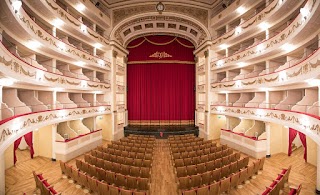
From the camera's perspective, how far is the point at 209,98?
14.8 metres

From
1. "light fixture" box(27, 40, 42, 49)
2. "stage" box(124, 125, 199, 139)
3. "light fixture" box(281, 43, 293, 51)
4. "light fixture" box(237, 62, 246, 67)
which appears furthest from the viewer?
"stage" box(124, 125, 199, 139)

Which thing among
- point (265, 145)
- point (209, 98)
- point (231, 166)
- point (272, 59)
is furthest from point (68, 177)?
point (272, 59)

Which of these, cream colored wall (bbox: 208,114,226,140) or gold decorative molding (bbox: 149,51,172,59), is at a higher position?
gold decorative molding (bbox: 149,51,172,59)

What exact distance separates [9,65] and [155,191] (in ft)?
20.8

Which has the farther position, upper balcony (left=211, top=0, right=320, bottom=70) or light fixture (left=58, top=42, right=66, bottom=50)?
light fixture (left=58, top=42, right=66, bottom=50)

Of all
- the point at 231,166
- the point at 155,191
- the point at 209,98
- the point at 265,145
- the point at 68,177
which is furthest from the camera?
the point at 209,98

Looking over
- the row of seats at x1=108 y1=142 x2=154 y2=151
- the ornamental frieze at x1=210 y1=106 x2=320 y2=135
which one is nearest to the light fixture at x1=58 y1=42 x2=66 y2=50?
the row of seats at x1=108 y1=142 x2=154 y2=151

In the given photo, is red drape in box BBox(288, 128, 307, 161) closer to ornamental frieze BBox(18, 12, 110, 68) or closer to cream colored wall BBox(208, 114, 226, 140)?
cream colored wall BBox(208, 114, 226, 140)

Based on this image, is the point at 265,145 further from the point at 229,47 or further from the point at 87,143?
the point at 87,143

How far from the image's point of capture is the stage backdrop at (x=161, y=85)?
56.1 ft

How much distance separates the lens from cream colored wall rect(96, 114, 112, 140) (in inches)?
570

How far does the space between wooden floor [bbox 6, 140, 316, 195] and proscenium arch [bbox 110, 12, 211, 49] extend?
9.99 meters

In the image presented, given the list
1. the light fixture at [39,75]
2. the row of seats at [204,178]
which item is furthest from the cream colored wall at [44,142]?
the row of seats at [204,178]

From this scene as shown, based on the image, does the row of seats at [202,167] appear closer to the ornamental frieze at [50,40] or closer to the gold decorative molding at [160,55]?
the ornamental frieze at [50,40]
